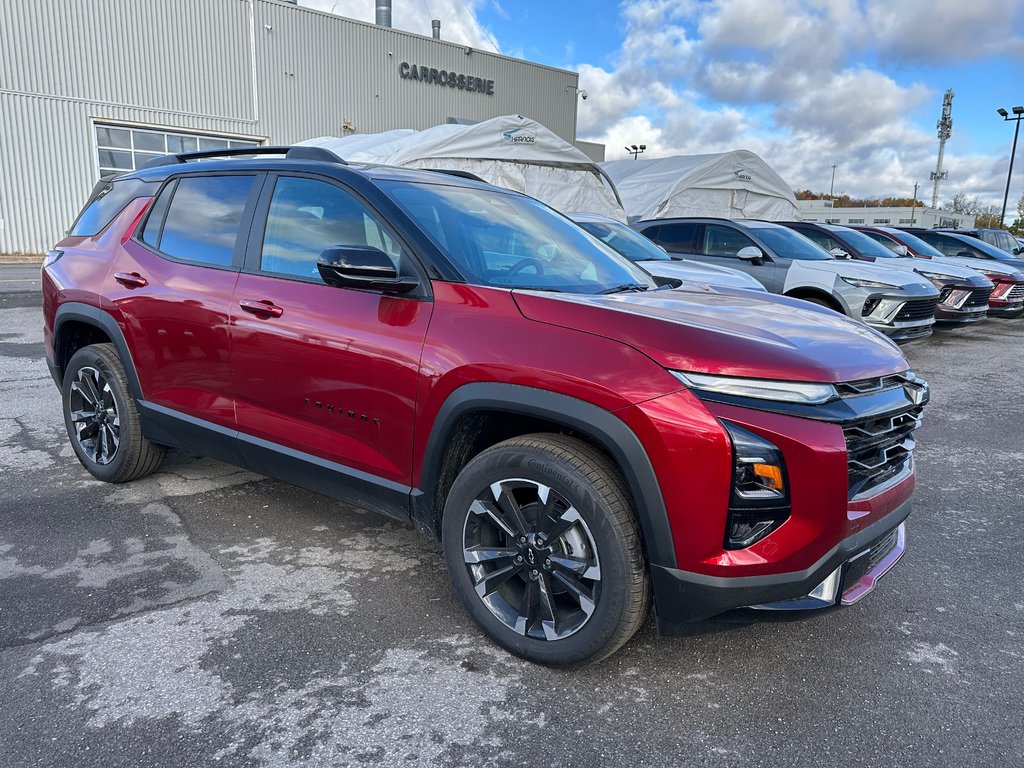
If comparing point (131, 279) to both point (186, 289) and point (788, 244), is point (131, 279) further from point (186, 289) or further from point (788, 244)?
point (788, 244)

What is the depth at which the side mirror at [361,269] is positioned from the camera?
2742 mm

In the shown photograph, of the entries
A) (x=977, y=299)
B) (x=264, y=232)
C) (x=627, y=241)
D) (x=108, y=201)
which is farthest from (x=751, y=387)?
(x=977, y=299)

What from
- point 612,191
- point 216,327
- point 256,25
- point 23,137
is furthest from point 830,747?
point 256,25

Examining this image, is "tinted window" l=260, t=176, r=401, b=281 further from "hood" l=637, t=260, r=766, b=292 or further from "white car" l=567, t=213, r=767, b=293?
"hood" l=637, t=260, r=766, b=292

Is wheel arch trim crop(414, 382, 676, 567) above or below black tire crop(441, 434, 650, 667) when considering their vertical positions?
above

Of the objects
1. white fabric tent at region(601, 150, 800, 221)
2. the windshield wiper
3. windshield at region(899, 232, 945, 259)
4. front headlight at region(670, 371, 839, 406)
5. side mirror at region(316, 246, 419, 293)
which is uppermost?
white fabric tent at region(601, 150, 800, 221)

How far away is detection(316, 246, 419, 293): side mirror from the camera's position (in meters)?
2.74

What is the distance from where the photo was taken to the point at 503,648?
2.72m

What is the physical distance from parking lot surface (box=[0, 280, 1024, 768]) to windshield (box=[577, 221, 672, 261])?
16.3 feet

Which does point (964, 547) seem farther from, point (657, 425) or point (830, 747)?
point (657, 425)

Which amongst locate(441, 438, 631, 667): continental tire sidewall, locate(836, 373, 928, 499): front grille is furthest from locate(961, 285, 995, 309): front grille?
locate(441, 438, 631, 667): continental tire sidewall

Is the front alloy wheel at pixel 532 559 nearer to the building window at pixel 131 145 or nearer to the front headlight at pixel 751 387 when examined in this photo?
the front headlight at pixel 751 387

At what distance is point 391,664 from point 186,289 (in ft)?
6.80

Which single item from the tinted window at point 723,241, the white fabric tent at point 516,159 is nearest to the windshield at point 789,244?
the tinted window at point 723,241
